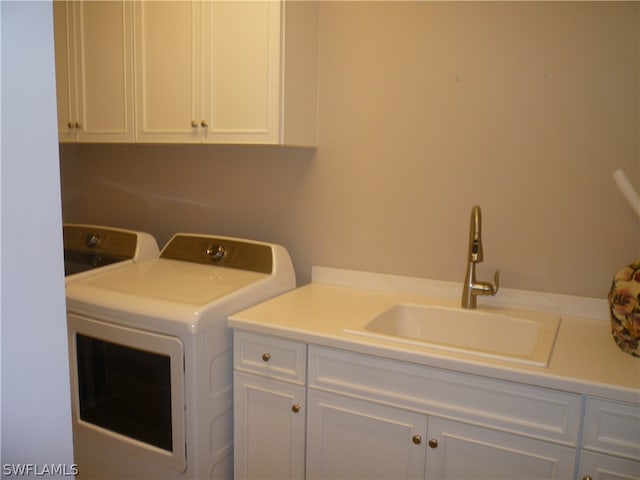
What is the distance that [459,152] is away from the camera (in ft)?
6.39

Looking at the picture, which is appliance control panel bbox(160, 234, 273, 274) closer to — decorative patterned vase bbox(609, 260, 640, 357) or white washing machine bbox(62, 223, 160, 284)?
white washing machine bbox(62, 223, 160, 284)

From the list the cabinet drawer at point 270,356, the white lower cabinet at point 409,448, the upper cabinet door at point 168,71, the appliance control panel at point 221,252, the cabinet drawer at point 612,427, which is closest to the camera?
the cabinet drawer at point 612,427

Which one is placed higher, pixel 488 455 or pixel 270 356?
pixel 270 356

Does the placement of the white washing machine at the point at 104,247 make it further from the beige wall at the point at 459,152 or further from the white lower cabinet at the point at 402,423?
the white lower cabinet at the point at 402,423

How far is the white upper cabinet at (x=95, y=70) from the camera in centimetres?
218

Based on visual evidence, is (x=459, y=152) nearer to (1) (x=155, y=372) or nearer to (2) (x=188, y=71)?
(2) (x=188, y=71)

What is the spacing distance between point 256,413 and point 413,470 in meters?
0.54

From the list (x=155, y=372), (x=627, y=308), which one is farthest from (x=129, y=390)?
(x=627, y=308)

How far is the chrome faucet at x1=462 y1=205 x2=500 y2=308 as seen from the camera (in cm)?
178

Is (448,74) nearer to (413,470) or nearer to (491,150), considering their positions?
(491,150)

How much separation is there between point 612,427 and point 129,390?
1.49 metres

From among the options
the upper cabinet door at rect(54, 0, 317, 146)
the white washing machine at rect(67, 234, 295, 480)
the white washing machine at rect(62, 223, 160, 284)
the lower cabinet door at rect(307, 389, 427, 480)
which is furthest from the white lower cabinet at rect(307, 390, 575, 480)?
the white washing machine at rect(62, 223, 160, 284)

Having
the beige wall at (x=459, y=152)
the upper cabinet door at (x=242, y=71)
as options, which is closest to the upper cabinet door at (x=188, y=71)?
the upper cabinet door at (x=242, y=71)

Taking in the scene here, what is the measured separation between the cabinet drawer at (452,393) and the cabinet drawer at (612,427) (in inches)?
1.2
